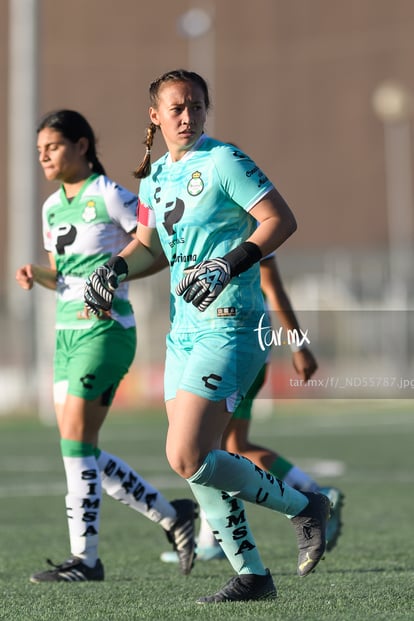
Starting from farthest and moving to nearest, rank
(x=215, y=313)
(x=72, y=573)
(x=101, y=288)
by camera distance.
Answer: (x=72, y=573) → (x=101, y=288) → (x=215, y=313)

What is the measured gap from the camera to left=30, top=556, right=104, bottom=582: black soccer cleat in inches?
262

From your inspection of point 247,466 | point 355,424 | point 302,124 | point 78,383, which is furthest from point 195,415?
point 302,124

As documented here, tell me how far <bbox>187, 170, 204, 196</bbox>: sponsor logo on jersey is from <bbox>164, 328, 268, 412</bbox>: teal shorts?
1.79 ft

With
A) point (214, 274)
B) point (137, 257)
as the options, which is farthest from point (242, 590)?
point (137, 257)

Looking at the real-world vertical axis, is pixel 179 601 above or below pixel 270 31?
below

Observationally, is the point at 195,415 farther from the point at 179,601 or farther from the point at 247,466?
the point at 179,601

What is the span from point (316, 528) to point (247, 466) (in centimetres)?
40

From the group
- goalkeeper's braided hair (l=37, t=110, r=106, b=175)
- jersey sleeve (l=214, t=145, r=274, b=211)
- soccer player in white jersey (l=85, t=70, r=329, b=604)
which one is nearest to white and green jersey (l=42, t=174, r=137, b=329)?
goalkeeper's braided hair (l=37, t=110, r=106, b=175)

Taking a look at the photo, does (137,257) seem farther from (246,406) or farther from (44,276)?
(246,406)

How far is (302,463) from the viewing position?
13.3 metres

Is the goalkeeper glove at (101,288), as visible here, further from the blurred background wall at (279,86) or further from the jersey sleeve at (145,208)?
the blurred background wall at (279,86)

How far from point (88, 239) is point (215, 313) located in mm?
1674

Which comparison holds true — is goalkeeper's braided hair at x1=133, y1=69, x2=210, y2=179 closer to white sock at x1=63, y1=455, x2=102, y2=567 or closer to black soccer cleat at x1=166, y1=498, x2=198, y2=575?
white sock at x1=63, y1=455, x2=102, y2=567

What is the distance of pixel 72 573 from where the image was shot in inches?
263
